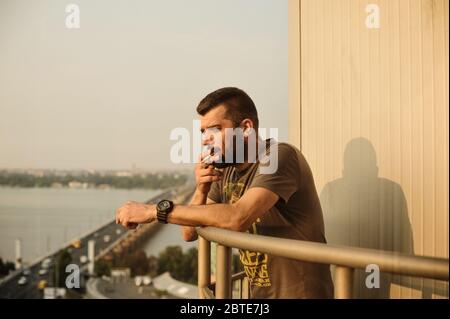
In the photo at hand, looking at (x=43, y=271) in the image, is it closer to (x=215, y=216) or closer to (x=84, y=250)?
(x=84, y=250)

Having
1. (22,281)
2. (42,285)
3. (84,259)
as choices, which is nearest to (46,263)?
(42,285)

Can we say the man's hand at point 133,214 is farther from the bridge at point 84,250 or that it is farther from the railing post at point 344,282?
the bridge at point 84,250

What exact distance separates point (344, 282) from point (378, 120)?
113 cm

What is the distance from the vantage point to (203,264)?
192cm

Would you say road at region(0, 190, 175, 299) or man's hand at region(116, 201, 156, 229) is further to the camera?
road at region(0, 190, 175, 299)

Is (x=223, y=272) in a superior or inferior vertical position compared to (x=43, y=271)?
superior

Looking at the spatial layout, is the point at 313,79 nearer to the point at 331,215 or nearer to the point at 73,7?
the point at 331,215

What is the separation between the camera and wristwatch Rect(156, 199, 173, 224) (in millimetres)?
1921

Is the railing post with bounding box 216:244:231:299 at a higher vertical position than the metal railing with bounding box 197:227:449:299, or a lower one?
lower

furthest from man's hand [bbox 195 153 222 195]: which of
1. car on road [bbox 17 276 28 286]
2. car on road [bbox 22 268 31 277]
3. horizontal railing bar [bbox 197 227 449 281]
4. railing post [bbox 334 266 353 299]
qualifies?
car on road [bbox 22 268 31 277]

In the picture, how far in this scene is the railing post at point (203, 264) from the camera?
1883 millimetres

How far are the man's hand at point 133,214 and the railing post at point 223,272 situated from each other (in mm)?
406

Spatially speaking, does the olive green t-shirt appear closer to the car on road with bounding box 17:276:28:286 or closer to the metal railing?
the metal railing
